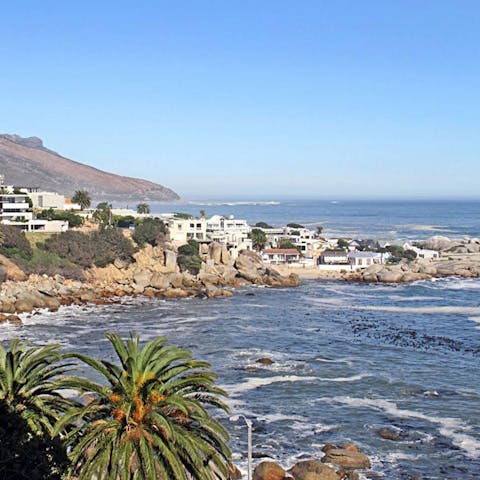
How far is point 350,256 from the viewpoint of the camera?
10594cm

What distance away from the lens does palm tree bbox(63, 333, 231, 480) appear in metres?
16.0

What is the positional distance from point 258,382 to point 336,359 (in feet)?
28.5

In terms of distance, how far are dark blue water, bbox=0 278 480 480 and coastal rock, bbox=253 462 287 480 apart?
1406 millimetres

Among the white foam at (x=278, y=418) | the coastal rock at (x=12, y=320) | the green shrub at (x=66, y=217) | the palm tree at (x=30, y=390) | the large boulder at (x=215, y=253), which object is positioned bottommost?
the white foam at (x=278, y=418)

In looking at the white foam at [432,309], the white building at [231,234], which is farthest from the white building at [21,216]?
the white foam at [432,309]

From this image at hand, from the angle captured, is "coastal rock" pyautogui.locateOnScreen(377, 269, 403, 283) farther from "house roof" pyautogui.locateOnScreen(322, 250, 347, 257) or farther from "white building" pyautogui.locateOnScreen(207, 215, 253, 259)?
"white building" pyautogui.locateOnScreen(207, 215, 253, 259)

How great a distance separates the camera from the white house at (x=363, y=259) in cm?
10469

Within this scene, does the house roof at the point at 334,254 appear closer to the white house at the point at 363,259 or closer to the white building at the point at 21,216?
the white house at the point at 363,259

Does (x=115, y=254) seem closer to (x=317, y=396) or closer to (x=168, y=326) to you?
(x=168, y=326)

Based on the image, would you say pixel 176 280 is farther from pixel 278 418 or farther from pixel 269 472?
pixel 269 472

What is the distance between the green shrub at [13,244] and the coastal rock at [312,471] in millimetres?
60155

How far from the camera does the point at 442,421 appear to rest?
35000mm

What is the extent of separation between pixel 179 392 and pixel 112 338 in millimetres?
2543

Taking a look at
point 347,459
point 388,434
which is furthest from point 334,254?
point 347,459
